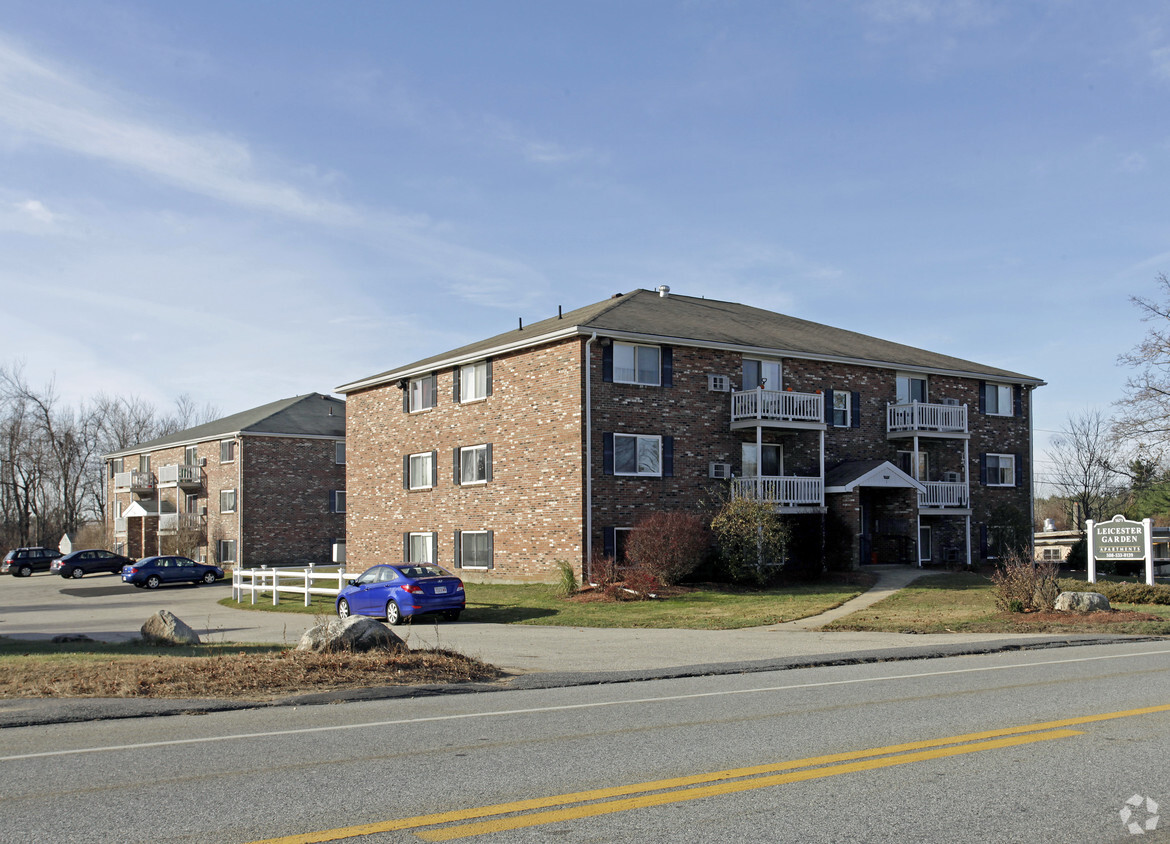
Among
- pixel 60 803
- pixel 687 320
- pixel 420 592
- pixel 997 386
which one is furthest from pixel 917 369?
pixel 60 803

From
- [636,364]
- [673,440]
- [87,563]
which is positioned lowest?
[87,563]

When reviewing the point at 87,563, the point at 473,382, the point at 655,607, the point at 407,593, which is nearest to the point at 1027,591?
the point at 655,607

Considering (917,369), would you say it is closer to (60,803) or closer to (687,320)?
(687,320)

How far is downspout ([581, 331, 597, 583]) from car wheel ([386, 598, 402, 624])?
752 cm

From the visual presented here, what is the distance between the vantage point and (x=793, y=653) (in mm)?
15789

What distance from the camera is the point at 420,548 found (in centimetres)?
3684

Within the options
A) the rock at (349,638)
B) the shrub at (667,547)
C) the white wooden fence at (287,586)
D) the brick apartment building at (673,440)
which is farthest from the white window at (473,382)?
the rock at (349,638)

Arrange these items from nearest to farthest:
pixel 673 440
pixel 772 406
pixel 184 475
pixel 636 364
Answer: pixel 636 364, pixel 673 440, pixel 772 406, pixel 184 475

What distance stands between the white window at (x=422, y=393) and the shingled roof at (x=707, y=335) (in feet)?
1.38

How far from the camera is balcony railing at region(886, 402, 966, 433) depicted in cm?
3575

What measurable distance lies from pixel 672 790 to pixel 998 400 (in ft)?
121

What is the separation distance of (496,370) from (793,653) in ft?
64.0

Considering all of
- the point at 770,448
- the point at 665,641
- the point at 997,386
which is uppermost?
the point at 997,386

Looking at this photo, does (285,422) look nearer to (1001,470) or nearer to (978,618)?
(1001,470)
